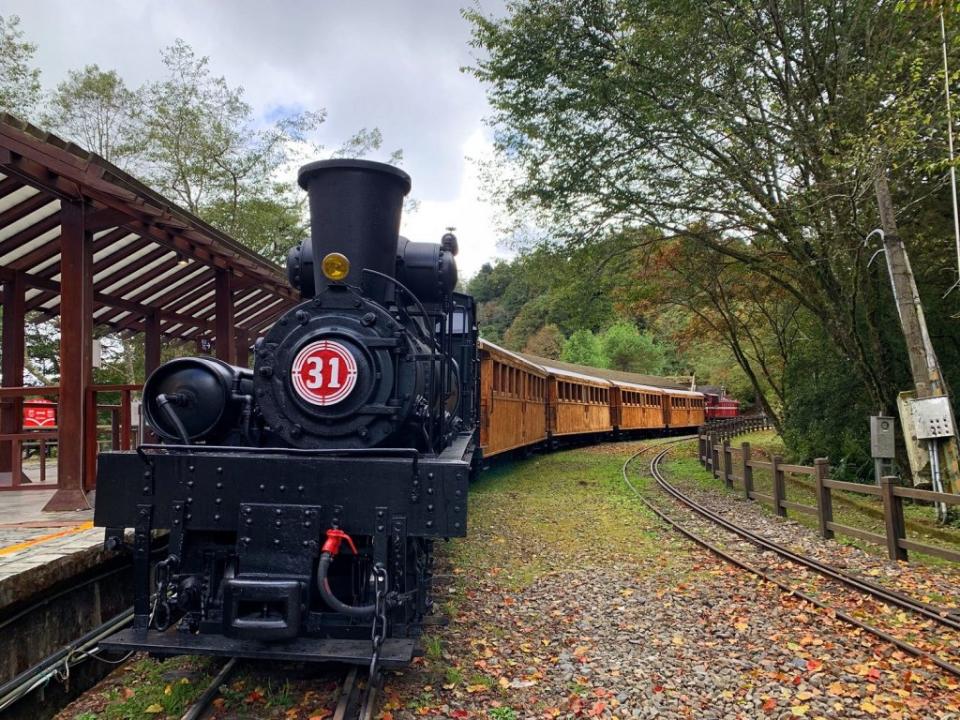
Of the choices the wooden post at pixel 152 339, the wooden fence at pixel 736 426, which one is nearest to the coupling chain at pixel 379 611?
the wooden post at pixel 152 339

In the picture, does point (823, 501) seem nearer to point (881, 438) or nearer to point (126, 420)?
point (881, 438)

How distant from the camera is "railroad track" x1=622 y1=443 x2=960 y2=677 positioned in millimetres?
4660

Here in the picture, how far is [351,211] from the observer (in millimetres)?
4195

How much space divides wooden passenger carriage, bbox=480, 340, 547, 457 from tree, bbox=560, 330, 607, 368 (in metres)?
37.8

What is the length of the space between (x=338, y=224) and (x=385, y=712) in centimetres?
282

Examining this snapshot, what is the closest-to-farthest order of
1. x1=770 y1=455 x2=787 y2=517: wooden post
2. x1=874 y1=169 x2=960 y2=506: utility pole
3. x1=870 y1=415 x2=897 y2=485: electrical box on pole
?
x1=874 y1=169 x2=960 y2=506: utility pole → x1=870 y1=415 x2=897 y2=485: electrical box on pole → x1=770 y1=455 x2=787 y2=517: wooden post

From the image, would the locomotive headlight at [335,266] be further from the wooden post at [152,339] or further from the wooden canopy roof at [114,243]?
the wooden post at [152,339]

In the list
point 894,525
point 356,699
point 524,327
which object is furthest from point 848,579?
point 524,327

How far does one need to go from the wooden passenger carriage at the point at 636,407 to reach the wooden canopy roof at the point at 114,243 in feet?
55.1

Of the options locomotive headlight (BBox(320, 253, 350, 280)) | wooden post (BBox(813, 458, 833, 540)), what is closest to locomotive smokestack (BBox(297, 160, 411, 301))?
locomotive headlight (BBox(320, 253, 350, 280))

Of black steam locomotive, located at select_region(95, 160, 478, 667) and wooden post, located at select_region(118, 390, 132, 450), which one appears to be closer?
black steam locomotive, located at select_region(95, 160, 478, 667)

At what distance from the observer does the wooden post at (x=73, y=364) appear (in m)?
6.24

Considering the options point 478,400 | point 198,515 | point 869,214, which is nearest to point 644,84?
point 869,214

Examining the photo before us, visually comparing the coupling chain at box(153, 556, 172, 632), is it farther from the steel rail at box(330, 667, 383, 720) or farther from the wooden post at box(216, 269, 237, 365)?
the wooden post at box(216, 269, 237, 365)
